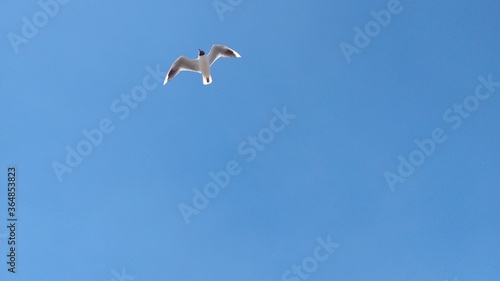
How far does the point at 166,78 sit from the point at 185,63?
0.67 metres

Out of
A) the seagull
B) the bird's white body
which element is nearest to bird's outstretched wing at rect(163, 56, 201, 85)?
the seagull

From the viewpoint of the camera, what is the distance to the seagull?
21422 millimetres

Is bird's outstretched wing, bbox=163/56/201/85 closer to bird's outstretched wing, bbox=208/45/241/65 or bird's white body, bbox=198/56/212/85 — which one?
bird's white body, bbox=198/56/212/85

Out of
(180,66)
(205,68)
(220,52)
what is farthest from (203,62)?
(180,66)

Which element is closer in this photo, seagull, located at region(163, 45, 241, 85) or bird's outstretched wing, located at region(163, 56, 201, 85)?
seagull, located at region(163, 45, 241, 85)

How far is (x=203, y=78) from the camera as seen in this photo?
2181cm

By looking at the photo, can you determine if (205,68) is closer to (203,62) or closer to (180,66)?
(203,62)

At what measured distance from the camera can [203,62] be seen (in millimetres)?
21547

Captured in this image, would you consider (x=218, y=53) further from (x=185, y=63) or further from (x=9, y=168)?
(x=9, y=168)

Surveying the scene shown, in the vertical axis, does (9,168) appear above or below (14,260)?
above

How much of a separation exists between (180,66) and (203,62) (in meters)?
0.64

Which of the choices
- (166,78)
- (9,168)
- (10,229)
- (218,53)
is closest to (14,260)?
(10,229)

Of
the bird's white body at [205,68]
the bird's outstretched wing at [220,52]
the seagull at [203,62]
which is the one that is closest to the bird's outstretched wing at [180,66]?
the seagull at [203,62]

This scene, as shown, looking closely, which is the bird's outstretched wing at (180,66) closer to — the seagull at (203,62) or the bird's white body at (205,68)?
the seagull at (203,62)
